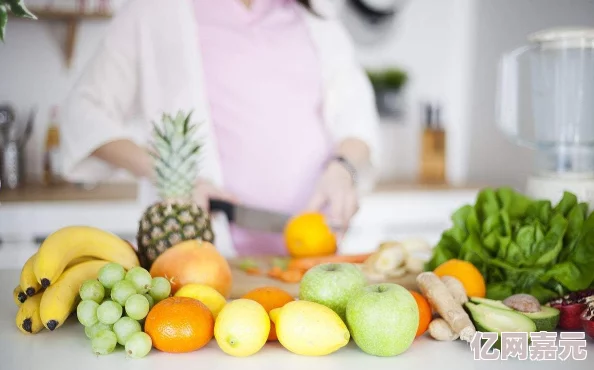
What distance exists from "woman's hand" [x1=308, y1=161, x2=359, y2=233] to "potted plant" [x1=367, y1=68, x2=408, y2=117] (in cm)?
113

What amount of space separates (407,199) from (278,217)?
39.2 inches

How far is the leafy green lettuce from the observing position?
970 mm

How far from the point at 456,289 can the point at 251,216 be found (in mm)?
915

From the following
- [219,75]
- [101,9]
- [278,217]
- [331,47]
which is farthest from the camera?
[101,9]

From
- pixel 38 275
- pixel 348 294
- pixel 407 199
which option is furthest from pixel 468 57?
pixel 38 275

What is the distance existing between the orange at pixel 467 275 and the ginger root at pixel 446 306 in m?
0.07

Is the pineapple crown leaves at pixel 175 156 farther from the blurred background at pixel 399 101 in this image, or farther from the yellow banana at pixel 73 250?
the blurred background at pixel 399 101

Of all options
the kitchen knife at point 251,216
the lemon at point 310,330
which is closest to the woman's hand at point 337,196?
the kitchen knife at point 251,216

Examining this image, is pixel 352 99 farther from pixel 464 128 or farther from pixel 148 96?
pixel 464 128

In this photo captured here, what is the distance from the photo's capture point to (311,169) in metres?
1.93

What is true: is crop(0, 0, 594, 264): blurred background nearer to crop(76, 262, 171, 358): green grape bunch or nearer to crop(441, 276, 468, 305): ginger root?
crop(76, 262, 171, 358): green grape bunch

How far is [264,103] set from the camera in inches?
74.3

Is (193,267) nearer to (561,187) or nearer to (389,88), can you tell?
(561,187)

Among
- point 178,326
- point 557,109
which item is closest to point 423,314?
point 178,326
